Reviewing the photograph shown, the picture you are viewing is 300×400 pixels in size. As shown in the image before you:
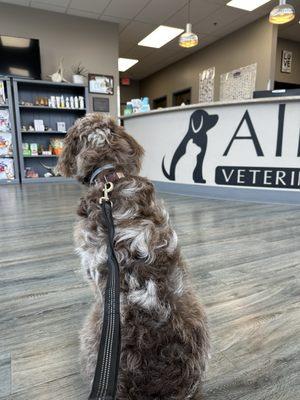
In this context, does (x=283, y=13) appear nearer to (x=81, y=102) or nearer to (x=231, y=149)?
(x=231, y=149)

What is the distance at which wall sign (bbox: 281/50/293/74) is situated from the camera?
7008 mm

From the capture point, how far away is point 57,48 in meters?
5.74

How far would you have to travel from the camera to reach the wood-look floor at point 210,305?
3.09 feet

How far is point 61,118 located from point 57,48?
138 cm

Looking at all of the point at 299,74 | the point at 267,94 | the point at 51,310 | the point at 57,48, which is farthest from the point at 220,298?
the point at 299,74

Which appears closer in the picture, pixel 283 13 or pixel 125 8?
pixel 283 13

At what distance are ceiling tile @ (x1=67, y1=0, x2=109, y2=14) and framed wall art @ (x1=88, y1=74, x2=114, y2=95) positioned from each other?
120 cm

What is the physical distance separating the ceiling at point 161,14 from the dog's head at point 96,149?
535 centimetres

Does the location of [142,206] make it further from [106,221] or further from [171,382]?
[171,382]

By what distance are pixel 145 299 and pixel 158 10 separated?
6.38m

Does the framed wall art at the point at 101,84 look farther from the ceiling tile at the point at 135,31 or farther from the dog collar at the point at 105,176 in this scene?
the dog collar at the point at 105,176

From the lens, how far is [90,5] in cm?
532

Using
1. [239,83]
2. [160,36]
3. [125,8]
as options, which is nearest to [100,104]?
[125,8]

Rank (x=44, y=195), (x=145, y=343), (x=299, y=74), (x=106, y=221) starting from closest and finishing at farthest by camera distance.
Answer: (x=145, y=343) < (x=106, y=221) < (x=44, y=195) < (x=299, y=74)
